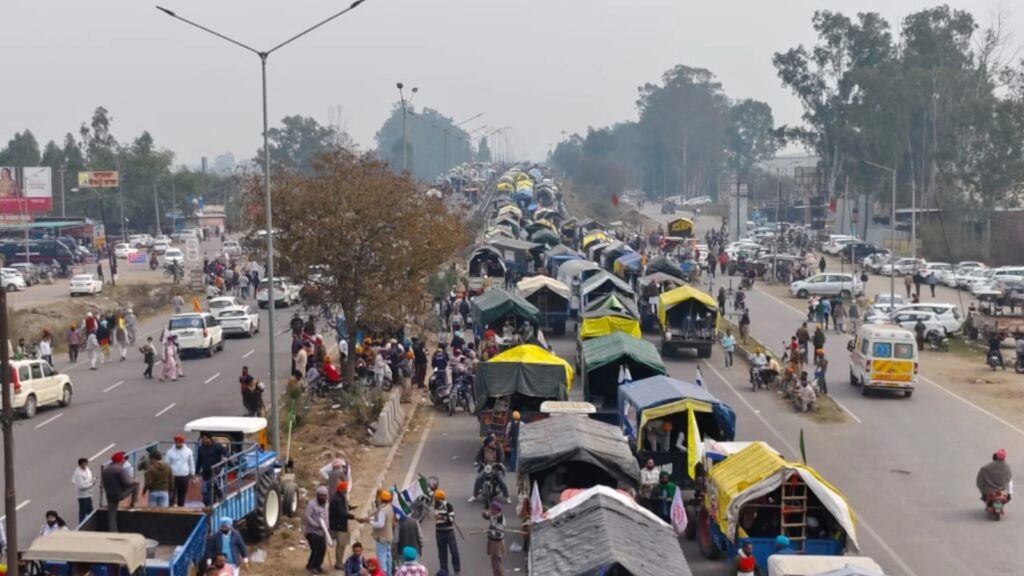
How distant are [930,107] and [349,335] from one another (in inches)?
2321

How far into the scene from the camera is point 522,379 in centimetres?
2500

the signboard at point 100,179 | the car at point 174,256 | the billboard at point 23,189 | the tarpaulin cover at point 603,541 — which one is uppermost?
the signboard at point 100,179

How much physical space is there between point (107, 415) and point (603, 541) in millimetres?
17773

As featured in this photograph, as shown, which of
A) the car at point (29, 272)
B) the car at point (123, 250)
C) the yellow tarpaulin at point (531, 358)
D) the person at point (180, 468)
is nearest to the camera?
the person at point (180, 468)

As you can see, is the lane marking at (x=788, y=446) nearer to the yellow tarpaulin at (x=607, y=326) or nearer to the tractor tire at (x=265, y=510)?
the yellow tarpaulin at (x=607, y=326)

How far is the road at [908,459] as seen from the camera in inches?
728

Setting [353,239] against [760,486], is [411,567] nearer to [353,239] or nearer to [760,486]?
[760,486]

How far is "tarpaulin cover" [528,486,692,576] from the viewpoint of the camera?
12836 millimetres

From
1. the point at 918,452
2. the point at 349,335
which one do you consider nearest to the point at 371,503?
the point at 349,335

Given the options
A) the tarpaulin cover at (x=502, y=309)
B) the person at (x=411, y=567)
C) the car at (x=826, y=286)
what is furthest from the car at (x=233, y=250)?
the person at (x=411, y=567)

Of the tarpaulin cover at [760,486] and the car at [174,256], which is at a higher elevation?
the car at [174,256]

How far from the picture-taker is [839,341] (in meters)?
41.6

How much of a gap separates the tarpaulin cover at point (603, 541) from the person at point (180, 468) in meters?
5.14

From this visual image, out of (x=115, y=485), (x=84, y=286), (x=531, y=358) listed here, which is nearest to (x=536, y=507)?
(x=115, y=485)
